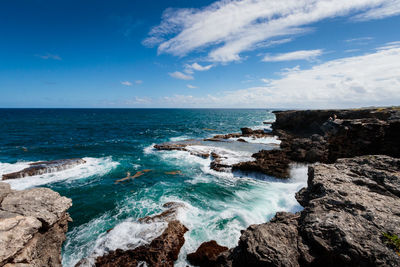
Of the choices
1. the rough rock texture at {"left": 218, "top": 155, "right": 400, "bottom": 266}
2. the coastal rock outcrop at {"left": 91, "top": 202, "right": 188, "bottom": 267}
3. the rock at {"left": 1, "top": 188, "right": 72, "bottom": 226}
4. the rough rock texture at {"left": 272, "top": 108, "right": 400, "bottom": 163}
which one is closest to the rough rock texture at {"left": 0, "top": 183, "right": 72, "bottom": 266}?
the rock at {"left": 1, "top": 188, "right": 72, "bottom": 226}

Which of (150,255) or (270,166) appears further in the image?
(270,166)

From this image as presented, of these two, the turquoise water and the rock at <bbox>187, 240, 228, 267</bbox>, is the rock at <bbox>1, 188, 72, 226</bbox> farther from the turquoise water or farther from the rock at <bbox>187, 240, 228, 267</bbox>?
the rock at <bbox>187, 240, 228, 267</bbox>

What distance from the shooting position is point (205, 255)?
31.8 ft

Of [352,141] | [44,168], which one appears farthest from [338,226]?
[44,168]

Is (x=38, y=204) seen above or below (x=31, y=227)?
above

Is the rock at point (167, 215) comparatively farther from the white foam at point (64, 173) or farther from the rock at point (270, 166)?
the white foam at point (64, 173)

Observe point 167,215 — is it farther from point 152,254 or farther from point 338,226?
point 338,226

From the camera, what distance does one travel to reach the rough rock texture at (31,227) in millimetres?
6328

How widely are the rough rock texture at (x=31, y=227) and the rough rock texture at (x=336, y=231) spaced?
7.96 m

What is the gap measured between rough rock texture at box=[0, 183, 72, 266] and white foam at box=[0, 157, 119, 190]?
40.9 feet

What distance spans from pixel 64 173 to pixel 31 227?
19.2 meters

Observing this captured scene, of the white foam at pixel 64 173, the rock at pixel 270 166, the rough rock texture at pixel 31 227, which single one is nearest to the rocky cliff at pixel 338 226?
the rough rock texture at pixel 31 227

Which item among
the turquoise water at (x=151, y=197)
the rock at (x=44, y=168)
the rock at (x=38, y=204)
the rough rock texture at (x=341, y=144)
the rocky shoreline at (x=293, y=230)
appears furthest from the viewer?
the rock at (x=44, y=168)

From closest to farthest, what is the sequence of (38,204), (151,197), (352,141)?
(38,204), (151,197), (352,141)
